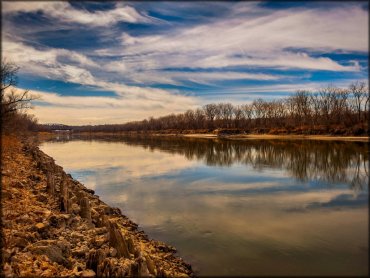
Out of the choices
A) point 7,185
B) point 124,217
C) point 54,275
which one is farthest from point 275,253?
point 7,185

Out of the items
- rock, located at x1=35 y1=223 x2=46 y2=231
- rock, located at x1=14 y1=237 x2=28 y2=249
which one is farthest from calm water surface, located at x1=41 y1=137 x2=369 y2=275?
rock, located at x1=14 y1=237 x2=28 y2=249

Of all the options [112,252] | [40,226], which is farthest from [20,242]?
[112,252]

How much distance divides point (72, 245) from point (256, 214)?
7809mm

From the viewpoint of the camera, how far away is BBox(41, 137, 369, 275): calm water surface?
9.18m

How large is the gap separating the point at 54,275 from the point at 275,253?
6139 millimetres

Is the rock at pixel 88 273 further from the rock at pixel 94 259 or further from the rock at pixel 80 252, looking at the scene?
the rock at pixel 80 252

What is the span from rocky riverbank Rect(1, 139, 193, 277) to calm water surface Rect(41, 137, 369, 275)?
0.94 metres

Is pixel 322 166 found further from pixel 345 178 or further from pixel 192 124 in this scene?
pixel 192 124

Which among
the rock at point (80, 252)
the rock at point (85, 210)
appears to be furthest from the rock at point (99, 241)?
the rock at point (85, 210)

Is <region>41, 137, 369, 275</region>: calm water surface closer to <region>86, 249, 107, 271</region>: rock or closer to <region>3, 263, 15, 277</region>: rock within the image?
<region>86, 249, 107, 271</region>: rock

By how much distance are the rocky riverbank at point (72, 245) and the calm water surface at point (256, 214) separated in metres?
0.94

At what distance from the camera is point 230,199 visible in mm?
16875

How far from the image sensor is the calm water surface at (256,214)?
918 cm

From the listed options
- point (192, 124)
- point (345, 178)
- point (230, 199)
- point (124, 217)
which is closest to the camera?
point (124, 217)
